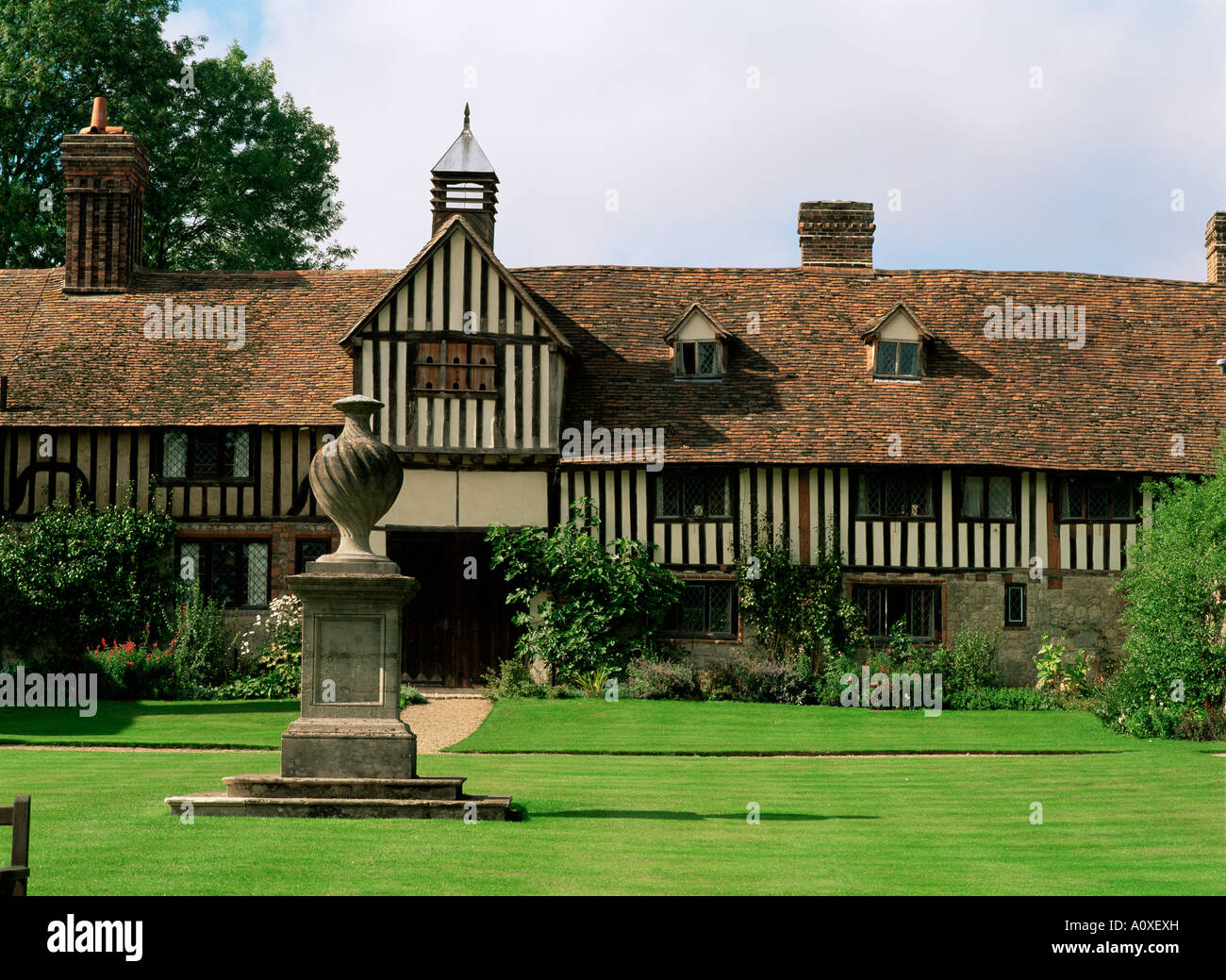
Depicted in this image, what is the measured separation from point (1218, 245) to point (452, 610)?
16.3 meters

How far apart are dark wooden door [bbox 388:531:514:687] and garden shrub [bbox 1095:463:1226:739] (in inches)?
356

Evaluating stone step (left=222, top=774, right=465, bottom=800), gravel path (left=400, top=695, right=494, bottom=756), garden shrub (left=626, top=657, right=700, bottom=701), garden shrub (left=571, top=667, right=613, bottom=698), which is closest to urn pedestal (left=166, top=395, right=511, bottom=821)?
stone step (left=222, top=774, right=465, bottom=800)

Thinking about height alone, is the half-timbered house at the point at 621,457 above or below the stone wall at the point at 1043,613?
above

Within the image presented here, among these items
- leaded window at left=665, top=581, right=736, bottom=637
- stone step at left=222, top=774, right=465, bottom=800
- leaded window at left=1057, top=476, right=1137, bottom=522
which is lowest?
stone step at left=222, top=774, right=465, bottom=800

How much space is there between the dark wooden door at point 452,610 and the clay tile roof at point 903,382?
2.69 meters

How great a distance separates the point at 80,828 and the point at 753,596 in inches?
538

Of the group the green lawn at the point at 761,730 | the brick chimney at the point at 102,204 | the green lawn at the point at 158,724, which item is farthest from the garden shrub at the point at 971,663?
the brick chimney at the point at 102,204

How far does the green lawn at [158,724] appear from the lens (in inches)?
608

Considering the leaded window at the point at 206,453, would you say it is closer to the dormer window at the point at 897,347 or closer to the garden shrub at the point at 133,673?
the garden shrub at the point at 133,673

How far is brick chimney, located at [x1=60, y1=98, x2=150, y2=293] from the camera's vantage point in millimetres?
24312

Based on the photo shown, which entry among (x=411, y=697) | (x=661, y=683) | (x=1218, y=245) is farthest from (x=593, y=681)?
(x=1218, y=245)

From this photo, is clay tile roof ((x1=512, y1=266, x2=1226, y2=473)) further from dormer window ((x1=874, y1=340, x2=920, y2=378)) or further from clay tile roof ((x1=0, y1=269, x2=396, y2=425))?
clay tile roof ((x1=0, y1=269, x2=396, y2=425))
